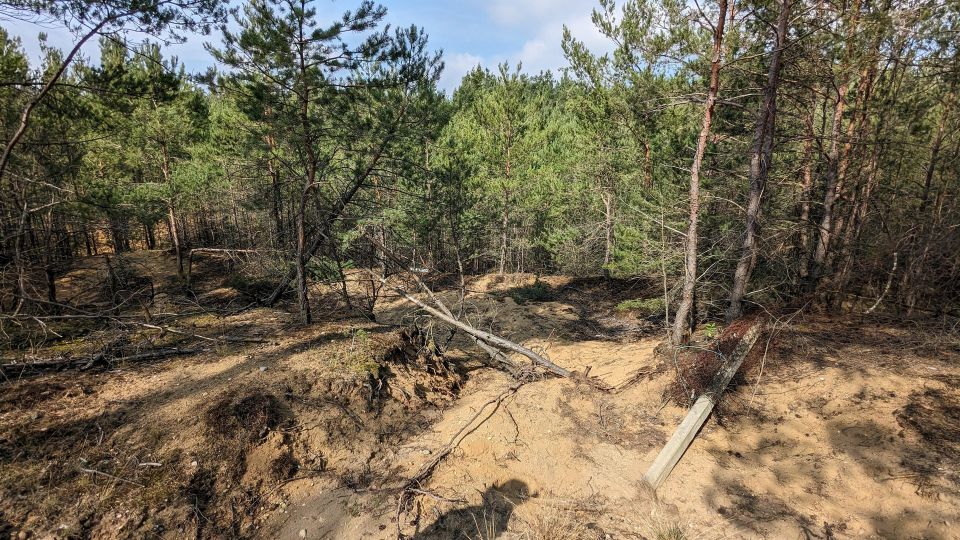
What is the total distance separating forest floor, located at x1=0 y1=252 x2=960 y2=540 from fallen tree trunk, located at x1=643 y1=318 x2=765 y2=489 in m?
0.18

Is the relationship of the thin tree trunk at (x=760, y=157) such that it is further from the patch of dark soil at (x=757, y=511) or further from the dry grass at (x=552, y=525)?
the dry grass at (x=552, y=525)

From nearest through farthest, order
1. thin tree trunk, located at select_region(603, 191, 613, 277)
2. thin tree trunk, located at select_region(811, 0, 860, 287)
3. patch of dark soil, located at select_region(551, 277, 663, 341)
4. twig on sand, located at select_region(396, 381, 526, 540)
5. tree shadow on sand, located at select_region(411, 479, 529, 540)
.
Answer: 1. tree shadow on sand, located at select_region(411, 479, 529, 540)
2. twig on sand, located at select_region(396, 381, 526, 540)
3. thin tree trunk, located at select_region(811, 0, 860, 287)
4. patch of dark soil, located at select_region(551, 277, 663, 341)
5. thin tree trunk, located at select_region(603, 191, 613, 277)

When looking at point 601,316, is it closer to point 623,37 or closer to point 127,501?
point 623,37

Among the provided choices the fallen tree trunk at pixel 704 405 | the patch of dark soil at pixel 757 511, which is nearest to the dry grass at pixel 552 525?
the fallen tree trunk at pixel 704 405

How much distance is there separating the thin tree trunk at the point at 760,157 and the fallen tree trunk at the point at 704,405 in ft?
3.28

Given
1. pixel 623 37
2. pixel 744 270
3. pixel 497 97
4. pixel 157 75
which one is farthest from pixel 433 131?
pixel 497 97

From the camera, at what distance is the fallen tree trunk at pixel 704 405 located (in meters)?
4.64

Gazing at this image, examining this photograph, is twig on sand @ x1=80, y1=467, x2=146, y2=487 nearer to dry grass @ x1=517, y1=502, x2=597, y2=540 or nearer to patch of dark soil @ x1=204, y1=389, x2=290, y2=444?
patch of dark soil @ x1=204, y1=389, x2=290, y2=444

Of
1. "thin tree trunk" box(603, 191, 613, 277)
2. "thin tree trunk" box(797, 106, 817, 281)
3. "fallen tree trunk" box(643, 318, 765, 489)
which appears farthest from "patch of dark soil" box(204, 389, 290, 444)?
"thin tree trunk" box(603, 191, 613, 277)

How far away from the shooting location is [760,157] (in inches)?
265

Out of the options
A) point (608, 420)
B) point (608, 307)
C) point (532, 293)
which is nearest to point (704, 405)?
point (608, 420)

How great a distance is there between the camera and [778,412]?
5160 mm

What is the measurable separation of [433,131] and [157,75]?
4955mm

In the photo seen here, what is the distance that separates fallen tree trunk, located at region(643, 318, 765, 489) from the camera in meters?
4.64
